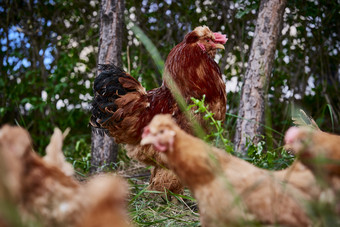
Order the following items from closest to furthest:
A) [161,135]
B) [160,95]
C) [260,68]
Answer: [161,135], [160,95], [260,68]

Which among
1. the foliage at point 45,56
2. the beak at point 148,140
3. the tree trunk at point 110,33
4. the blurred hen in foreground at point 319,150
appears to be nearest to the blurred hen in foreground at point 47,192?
the beak at point 148,140

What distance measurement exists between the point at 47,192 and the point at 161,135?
466mm

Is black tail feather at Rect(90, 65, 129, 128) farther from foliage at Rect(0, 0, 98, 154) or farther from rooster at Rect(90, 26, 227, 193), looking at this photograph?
foliage at Rect(0, 0, 98, 154)

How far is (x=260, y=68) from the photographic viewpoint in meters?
3.26

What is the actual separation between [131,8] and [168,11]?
567 mm

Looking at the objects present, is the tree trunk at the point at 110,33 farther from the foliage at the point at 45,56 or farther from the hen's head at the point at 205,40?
the foliage at the point at 45,56

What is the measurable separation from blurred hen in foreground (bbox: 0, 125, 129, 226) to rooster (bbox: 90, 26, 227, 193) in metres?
1.62

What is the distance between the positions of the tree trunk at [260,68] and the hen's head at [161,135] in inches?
82.6

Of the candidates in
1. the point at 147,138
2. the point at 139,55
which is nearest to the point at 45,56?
the point at 139,55

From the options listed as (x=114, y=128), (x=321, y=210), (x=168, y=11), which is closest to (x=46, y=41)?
(x=168, y=11)

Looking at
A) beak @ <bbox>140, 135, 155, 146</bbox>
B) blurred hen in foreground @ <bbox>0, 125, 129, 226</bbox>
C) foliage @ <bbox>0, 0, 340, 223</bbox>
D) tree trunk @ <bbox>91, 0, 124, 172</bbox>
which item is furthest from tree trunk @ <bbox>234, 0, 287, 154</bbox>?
blurred hen in foreground @ <bbox>0, 125, 129, 226</bbox>

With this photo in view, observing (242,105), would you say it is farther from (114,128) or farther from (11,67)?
(11,67)

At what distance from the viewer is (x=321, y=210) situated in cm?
89

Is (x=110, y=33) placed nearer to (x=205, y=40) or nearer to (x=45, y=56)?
(x=205, y=40)
